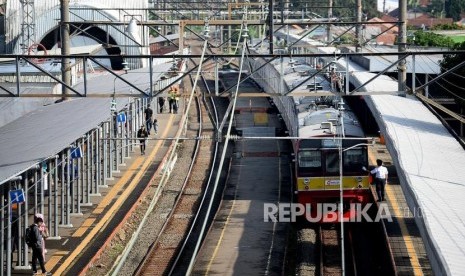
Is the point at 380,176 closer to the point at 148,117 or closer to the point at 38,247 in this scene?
the point at 38,247

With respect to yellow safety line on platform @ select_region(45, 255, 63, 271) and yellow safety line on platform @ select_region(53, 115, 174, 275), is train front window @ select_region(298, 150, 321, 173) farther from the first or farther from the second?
yellow safety line on platform @ select_region(45, 255, 63, 271)

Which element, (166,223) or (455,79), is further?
(455,79)

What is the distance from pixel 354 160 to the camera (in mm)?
19266

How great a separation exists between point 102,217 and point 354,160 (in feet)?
16.8

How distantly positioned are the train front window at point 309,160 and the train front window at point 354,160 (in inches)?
20.4

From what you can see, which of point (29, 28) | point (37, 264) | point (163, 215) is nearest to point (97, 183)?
point (163, 215)

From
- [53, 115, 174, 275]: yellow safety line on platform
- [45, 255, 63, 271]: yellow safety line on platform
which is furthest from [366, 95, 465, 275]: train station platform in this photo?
[45, 255, 63, 271]: yellow safety line on platform

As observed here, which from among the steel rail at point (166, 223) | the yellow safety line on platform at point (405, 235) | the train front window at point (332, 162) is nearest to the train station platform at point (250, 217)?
the steel rail at point (166, 223)

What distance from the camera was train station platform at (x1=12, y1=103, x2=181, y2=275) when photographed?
646 inches

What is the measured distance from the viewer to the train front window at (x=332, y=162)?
1925 cm

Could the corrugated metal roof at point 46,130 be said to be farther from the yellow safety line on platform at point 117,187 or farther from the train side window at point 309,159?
the train side window at point 309,159

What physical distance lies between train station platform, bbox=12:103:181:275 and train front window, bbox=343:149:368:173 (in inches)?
144

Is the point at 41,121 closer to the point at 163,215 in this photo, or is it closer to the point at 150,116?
the point at 163,215

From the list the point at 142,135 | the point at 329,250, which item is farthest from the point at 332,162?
the point at 142,135
